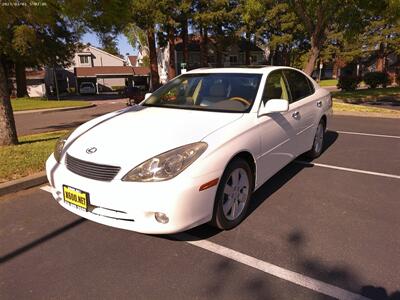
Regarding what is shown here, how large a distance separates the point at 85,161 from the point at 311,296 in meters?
2.19

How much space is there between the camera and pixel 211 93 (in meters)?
4.46

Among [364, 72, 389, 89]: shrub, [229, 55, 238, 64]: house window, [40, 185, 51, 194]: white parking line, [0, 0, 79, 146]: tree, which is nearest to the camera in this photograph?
[40, 185, 51, 194]: white parking line

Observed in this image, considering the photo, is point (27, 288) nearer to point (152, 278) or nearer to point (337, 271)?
point (152, 278)

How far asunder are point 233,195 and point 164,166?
94 cm

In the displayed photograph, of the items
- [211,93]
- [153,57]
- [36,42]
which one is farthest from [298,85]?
[153,57]

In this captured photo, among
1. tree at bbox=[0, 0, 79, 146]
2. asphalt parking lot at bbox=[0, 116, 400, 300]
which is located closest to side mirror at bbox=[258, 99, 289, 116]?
asphalt parking lot at bbox=[0, 116, 400, 300]

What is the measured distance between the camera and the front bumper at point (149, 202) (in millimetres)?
2902

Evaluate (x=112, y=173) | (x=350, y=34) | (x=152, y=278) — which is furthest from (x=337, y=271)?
(x=350, y=34)

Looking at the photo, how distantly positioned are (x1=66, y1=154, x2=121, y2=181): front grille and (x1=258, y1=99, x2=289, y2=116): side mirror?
1814 mm

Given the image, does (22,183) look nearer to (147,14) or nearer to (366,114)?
(366,114)

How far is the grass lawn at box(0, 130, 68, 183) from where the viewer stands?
5.23 meters

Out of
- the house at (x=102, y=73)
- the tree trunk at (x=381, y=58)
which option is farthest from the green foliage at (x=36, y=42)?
the tree trunk at (x=381, y=58)

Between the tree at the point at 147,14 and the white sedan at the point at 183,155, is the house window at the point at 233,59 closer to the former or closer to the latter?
the tree at the point at 147,14

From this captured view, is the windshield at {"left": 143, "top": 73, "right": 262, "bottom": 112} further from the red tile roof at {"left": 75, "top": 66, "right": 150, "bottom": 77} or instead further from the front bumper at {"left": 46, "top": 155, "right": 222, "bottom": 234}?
the red tile roof at {"left": 75, "top": 66, "right": 150, "bottom": 77}
